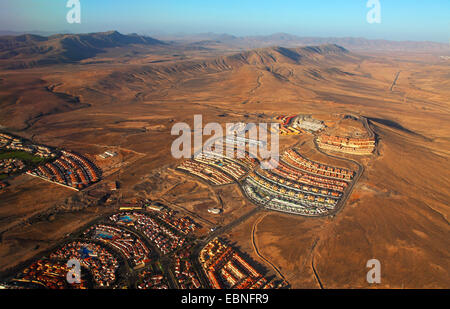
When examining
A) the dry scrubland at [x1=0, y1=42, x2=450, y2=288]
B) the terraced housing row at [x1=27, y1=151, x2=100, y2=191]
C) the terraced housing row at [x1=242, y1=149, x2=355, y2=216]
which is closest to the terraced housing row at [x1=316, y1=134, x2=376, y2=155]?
the dry scrubland at [x1=0, y1=42, x2=450, y2=288]

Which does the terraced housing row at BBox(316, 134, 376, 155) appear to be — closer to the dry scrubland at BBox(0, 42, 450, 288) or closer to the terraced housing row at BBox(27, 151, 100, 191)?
the dry scrubland at BBox(0, 42, 450, 288)

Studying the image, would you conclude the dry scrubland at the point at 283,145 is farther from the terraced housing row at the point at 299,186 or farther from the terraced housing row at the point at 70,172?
the terraced housing row at the point at 70,172

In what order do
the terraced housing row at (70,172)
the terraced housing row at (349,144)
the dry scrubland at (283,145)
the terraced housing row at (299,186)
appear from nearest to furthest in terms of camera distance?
the dry scrubland at (283,145), the terraced housing row at (299,186), the terraced housing row at (70,172), the terraced housing row at (349,144)

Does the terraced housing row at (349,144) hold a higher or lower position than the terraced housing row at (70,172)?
higher

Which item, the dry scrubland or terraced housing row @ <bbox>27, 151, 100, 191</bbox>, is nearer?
the dry scrubland

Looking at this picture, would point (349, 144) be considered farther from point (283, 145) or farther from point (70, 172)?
point (70, 172)

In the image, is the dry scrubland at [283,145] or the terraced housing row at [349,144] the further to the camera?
the terraced housing row at [349,144]

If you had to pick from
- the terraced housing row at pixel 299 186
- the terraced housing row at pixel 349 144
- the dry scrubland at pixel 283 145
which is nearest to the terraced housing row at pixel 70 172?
the dry scrubland at pixel 283 145

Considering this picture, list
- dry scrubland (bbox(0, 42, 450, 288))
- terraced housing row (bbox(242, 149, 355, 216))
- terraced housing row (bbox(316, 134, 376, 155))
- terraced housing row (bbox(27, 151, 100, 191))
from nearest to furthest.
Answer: dry scrubland (bbox(0, 42, 450, 288)), terraced housing row (bbox(242, 149, 355, 216)), terraced housing row (bbox(27, 151, 100, 191)), terraced housing row (bbox(316, 134, 376, 155))

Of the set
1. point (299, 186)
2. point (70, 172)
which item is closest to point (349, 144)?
point (299, 186)

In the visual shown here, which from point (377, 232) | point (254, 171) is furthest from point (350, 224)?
point (254, 171)
